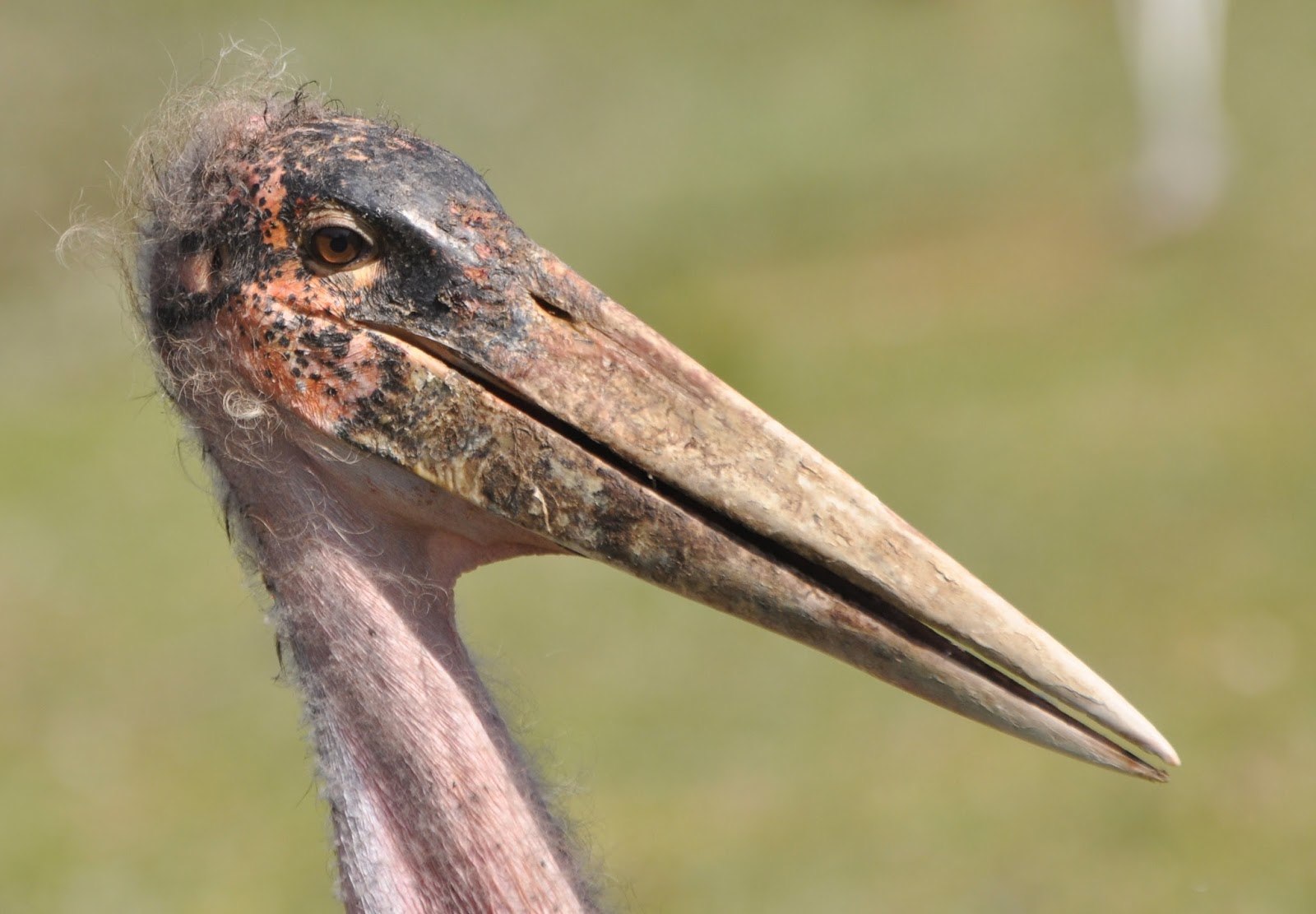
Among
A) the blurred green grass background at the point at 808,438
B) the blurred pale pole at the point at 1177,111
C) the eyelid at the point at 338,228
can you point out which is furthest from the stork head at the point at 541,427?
the blurred pale pole at the point at 1177,111

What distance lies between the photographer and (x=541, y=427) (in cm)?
229

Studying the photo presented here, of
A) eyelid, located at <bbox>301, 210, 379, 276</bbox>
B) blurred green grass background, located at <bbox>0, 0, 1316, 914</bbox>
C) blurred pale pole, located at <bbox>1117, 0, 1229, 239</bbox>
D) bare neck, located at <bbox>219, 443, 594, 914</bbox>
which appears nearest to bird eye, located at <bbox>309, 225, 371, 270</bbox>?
eyelid, located at <bbox>301, 210, 379, 276</bbox>

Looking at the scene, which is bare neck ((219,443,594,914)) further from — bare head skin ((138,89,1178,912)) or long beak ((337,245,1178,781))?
long beak ((337,245,1178,781))

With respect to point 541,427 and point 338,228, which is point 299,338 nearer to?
point 338,228

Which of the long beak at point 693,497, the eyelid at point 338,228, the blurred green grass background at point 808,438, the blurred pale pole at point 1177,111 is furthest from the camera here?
the blurred pale pole at point 1177,111

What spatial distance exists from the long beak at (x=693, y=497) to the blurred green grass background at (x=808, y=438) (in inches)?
21.1

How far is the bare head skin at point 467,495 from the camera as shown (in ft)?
7.28

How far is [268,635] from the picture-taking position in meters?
8.08

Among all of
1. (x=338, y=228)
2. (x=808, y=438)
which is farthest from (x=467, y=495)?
(x=808, y=438)

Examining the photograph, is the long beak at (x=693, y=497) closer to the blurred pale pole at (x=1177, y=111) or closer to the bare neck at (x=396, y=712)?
the bare neck at (x=396, y=712)

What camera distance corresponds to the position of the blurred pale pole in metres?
12.2

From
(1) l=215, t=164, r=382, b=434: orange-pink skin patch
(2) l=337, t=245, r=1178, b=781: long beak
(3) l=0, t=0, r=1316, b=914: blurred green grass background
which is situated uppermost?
(3) l=0, t=0, r=1316, b=914: blurred green grass background

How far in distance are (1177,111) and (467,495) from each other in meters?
11.7

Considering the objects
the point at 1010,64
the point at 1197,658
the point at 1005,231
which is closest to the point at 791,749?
the point at 1197,658
